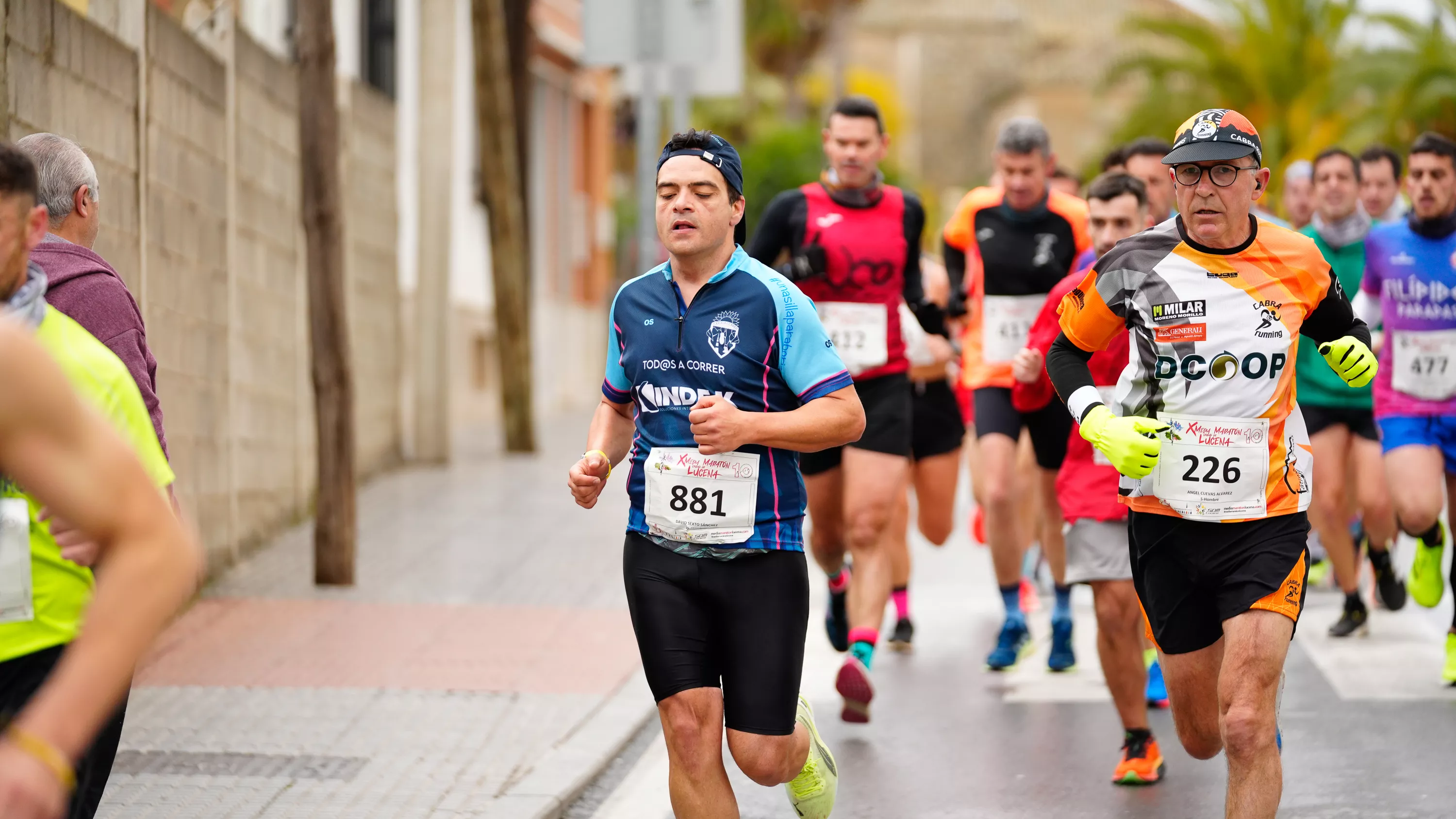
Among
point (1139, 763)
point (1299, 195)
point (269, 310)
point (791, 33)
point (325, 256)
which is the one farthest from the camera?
point (791, 33)

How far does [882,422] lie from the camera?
8.30m

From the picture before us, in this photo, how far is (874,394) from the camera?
8430mm

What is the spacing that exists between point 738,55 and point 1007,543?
7.29 metres

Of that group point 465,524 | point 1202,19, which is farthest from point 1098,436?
point 1202,19

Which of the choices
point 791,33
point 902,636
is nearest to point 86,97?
point 902,636

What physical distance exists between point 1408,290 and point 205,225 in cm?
661

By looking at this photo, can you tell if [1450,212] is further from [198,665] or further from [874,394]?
[198,665]

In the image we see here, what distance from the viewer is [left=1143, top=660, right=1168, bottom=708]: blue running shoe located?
812cm

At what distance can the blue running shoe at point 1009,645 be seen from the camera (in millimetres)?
9180

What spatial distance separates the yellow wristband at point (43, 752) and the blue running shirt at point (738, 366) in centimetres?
250

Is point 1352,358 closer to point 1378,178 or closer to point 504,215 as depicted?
point 1378,178

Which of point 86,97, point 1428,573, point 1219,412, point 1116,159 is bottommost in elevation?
point 1428,573

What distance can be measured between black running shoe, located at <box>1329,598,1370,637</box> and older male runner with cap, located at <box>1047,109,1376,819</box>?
171 inches

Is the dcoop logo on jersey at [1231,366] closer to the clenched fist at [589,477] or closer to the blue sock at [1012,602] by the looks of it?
the clenched fist at [589,477]
